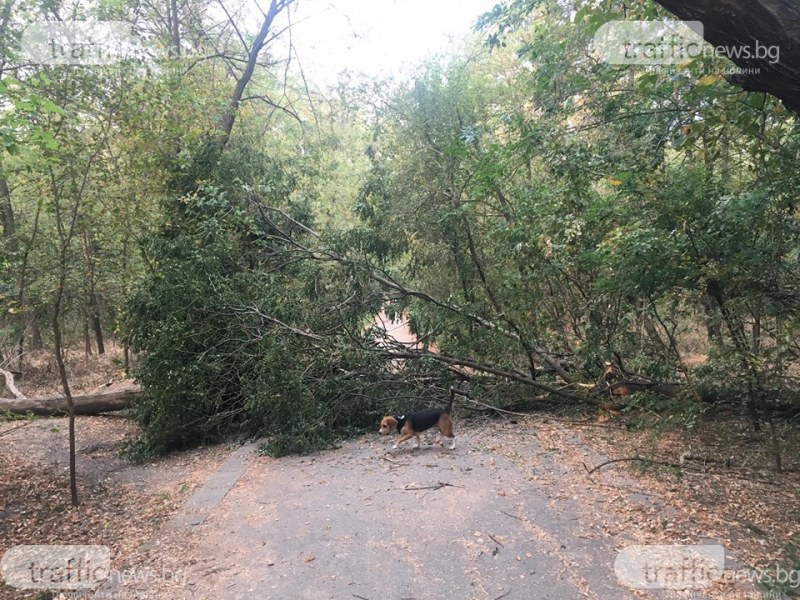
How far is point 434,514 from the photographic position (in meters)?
4.68

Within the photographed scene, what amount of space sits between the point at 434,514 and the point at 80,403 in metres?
9.23

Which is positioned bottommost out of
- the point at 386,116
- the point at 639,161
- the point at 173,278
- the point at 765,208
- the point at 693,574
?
the point at 693,574

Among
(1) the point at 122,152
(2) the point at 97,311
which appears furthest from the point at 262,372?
(2) the point at 97,311

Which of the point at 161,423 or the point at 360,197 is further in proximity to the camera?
the point at 360,197

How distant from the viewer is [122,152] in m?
8.27

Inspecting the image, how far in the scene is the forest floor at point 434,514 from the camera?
3.64 meters

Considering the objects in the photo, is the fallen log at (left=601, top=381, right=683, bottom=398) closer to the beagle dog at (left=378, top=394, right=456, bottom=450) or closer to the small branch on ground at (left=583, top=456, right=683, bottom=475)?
the small branch on ground at (left=583, top=456, right=683, bottom=475)

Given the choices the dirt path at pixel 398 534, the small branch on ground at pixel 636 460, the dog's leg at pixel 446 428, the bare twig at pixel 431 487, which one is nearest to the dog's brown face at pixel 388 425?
the dirt path at pixel 398 534

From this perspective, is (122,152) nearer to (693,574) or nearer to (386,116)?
(386,116)

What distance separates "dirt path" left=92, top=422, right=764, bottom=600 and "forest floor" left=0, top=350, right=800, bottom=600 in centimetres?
2

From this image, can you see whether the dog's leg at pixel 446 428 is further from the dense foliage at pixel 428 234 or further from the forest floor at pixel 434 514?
the dense foliage at pixel 428 234

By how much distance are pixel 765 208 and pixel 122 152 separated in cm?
877

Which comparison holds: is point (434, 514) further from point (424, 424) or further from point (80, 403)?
point (80, 403)

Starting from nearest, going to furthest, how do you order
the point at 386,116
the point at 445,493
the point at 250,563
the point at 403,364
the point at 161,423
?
the point at 250,563, the point at 445,493, the point at 161,423, the point at 403,364, the point at 386,116
